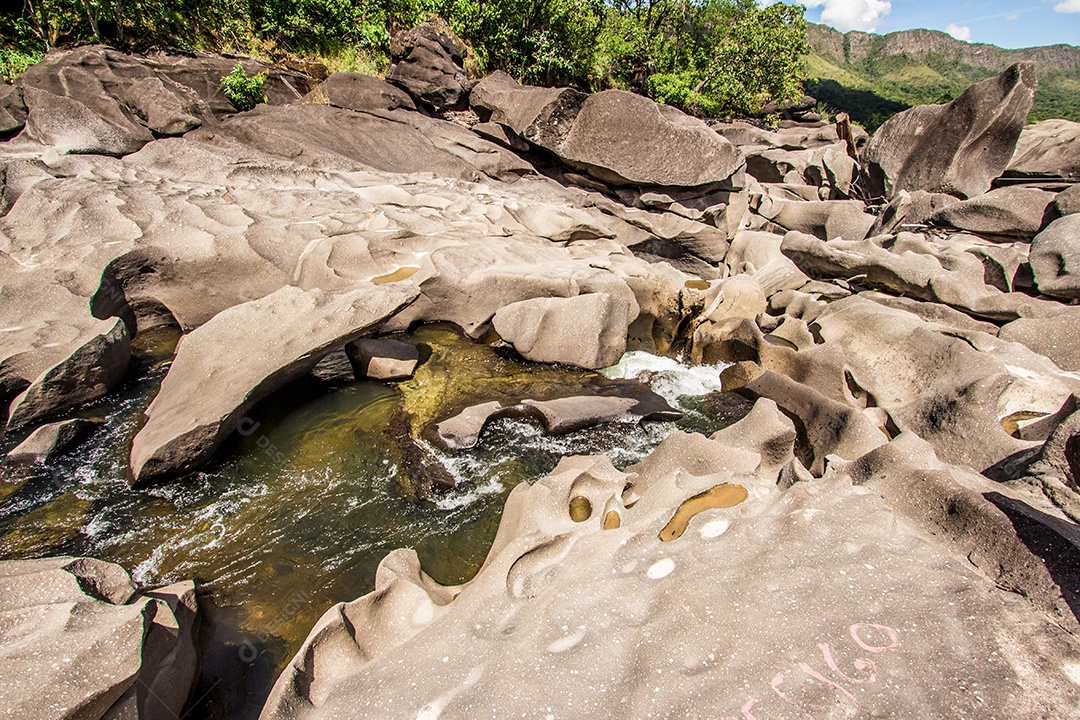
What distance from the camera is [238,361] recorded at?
4.77 metres

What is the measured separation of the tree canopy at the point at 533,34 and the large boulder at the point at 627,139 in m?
5.89

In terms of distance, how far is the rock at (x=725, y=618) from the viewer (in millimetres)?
1859

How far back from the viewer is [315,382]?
5.60 metres

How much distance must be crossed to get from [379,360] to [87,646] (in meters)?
3.84

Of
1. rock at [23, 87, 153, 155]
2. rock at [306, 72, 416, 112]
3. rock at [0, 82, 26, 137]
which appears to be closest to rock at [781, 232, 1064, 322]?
rock at [306, 72, 416, 112]

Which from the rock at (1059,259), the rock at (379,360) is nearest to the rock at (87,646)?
the rock at (379,360)

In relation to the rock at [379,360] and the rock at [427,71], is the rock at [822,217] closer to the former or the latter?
the rock at [427,71]

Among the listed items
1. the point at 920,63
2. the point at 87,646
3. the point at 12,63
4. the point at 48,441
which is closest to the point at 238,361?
the point at 48,441

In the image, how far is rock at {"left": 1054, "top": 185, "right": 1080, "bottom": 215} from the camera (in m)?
6.74

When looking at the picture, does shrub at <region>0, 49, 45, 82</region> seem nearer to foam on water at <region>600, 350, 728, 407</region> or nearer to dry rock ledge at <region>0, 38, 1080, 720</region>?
dry rock ledge at <region>0, 38, 1080, 720</region>

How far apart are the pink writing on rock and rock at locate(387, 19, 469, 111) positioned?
14.6 meters

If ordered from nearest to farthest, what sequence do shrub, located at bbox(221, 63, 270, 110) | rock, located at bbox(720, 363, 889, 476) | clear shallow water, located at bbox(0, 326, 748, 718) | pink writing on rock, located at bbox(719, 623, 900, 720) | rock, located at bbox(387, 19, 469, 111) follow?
pink writing on rock, located at bbox(719, 623, 900, 720) < clear shallow water, located at bbox(0, 326, 748, 718) < rock, located at bbox(720, 363, 889, 476) < shrub, located at bbox(221, 63, 270, 110) < rock, located at bbox(387, 19, 469, 111)

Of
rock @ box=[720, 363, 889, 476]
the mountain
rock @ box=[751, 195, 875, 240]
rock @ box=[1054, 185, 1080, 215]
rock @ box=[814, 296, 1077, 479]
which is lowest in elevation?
rock @ box=[720, 363, 889, 476]

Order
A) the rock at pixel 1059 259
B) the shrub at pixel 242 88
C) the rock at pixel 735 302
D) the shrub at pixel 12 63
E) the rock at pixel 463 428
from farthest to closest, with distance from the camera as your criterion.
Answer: the shrub at pixel 242 88
the shrub at pixel 12 63
the rock at pixel 735 302
the rock at pixel 1059 259
the rock at pixel 463 428
